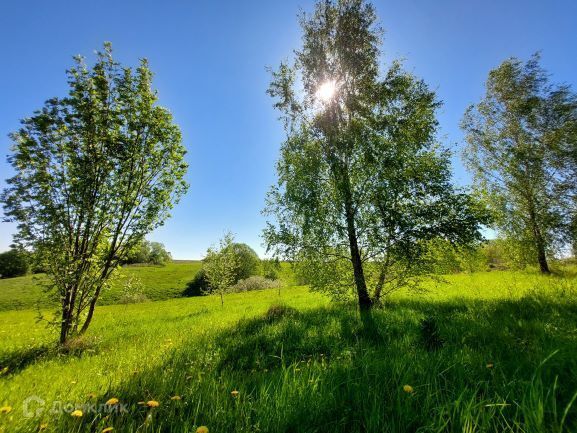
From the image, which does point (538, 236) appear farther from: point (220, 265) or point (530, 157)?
point (220, 265)

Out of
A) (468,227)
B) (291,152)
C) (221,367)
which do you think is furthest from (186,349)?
(468,227)

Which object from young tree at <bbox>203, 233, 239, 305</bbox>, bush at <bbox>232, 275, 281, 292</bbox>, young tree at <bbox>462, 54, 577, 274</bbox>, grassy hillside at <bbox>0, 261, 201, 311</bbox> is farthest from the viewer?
bush at <bbox>232, 275, 281, 292</bbox>

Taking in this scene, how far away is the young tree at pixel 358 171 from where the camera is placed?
32.3 ft

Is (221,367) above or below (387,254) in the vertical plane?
below

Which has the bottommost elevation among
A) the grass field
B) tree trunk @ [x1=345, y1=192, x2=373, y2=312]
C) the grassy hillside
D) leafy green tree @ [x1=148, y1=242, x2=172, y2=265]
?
the grassy hillside

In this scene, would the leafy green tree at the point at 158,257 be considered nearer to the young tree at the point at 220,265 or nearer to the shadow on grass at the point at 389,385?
the young tree at the point at 220,265

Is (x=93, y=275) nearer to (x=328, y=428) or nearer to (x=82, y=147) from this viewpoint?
(x=82, y=147)

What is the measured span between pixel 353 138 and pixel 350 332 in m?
7.35

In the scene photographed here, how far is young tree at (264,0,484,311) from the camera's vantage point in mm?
9852

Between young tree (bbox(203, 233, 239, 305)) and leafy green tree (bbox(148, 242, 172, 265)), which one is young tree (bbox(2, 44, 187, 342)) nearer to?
young tree (bbox(203, 233, 239, 305))

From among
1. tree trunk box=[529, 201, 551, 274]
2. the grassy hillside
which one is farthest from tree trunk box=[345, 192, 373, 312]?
the grassy hillside

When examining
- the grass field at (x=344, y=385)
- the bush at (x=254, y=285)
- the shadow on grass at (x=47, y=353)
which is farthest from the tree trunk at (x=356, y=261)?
the bush at (x=254, y=285)

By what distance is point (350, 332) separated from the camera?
7262 millimetres

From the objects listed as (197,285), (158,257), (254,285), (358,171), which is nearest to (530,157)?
(358,171)
